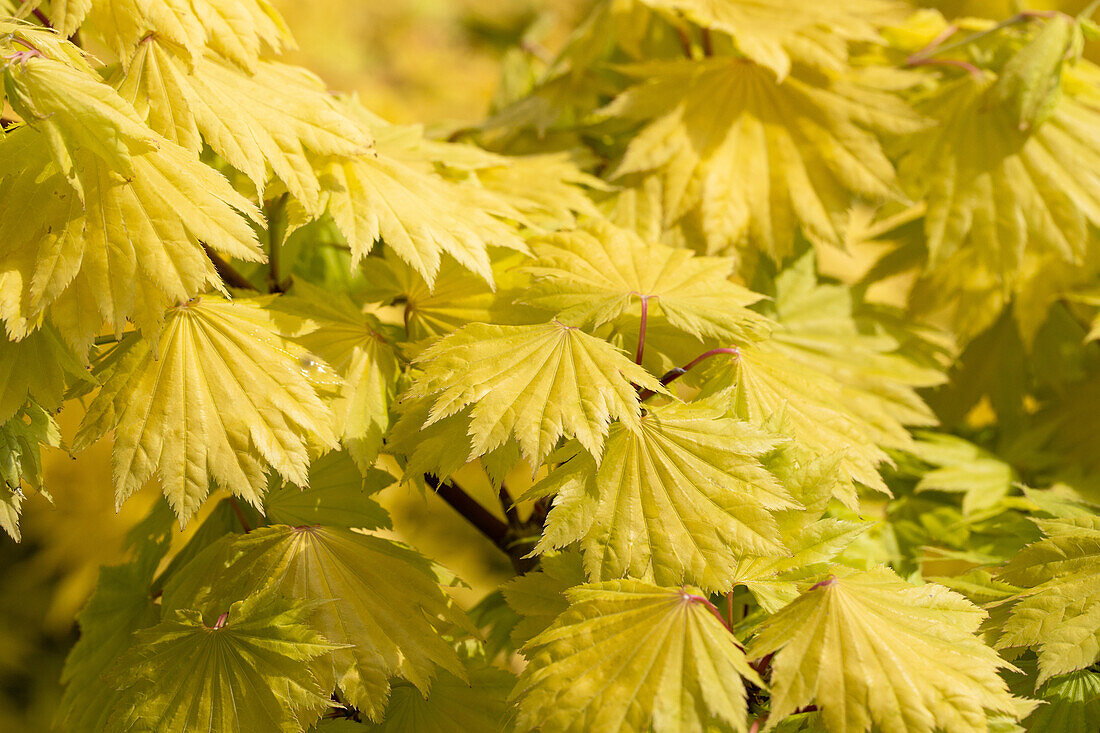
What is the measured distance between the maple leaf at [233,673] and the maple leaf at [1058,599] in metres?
0.67

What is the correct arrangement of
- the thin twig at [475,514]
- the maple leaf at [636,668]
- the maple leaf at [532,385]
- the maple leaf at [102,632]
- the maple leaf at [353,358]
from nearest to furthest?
the maple leaf at [636,668], the maple leaf at [532,385], the maple leaf at [353,358], the maple leaf at [102,632], the thin twig at [475,514]

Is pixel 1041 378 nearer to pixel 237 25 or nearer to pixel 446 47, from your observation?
pixel 237 25

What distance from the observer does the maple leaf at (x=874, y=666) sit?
0.63 meters

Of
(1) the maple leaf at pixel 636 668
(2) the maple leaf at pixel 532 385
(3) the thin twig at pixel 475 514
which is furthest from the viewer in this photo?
(3) the thin twig at pixel 475 514

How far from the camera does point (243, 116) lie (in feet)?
2.72

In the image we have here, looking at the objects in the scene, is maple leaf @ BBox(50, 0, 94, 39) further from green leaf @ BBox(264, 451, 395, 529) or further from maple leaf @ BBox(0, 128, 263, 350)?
green leaf @ BBox(264, 451, 395, 529)

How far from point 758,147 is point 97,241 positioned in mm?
962

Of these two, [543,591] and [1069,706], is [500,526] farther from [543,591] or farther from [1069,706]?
[1069,706]

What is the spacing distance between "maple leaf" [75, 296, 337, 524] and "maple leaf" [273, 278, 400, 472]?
0.13 ft

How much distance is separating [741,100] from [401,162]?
1.96 feet

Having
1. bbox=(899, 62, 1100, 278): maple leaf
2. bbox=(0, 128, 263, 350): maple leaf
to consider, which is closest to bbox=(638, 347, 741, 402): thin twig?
bbox=(0, 128, 263, 350): maple leaf

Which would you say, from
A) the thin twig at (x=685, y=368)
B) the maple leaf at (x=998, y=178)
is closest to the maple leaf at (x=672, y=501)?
the thin twig at (x=685, y=368)

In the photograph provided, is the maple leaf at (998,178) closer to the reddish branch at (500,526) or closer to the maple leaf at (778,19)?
the maple leaf at (778,19)

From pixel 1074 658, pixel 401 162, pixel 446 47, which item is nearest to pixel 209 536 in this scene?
pixel 401 162
